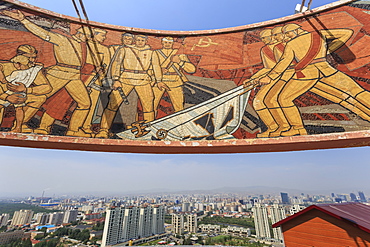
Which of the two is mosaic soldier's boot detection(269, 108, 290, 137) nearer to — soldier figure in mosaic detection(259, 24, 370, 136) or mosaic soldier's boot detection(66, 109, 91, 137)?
soldier figure in mosaic detection(259, 24, 370, 136)

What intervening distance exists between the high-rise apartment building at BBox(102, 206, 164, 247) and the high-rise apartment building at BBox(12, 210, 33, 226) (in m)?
14.3

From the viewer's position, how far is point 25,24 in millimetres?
5719

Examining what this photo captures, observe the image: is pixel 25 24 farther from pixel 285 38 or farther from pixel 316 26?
pixel 316 26

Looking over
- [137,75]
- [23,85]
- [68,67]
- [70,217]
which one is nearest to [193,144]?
[137,75]

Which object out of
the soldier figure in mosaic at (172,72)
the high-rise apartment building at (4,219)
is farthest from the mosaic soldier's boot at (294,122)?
the high-rise apartment building at (4,219)

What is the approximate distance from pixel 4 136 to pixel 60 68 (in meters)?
2.57

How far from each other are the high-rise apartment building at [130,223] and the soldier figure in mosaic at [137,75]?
13.4 meters

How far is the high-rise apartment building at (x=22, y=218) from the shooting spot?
2100 centimetres

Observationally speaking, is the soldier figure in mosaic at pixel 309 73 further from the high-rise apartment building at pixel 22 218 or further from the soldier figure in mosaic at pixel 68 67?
the high-rise apartment building at pixel 22 218

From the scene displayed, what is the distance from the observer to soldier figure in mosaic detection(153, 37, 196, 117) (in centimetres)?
589

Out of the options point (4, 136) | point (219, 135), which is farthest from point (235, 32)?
point (4, 136)

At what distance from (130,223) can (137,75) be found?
15.2 m

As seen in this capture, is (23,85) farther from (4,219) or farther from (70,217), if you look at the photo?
(4,219)

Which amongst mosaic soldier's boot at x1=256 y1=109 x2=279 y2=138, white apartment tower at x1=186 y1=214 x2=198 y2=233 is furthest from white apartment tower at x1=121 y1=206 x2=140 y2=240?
mosaic soldier's boot at x1=256 y1=109 x2=279 y2=138
